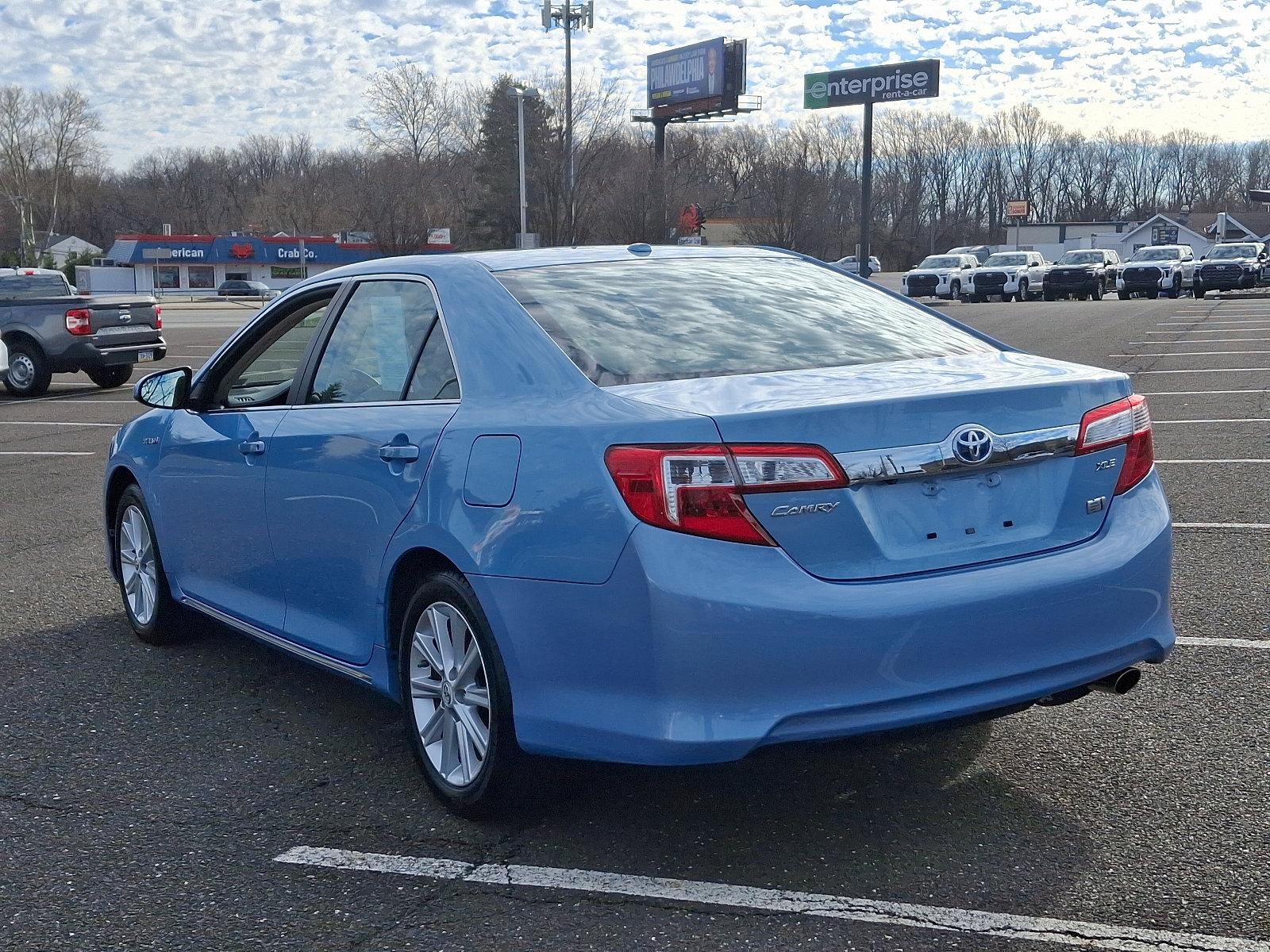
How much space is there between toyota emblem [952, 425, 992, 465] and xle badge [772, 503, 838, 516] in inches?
14.1

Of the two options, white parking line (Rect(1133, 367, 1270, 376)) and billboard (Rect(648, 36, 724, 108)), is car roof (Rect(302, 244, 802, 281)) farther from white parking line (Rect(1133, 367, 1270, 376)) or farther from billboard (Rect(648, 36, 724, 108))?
billboard (Rect(648, 36, 724, 108))

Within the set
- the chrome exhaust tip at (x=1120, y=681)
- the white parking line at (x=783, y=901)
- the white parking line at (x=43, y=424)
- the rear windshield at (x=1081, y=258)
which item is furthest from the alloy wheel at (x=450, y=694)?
the rear windshield at (x=1081, y=258)

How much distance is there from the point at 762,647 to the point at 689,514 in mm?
348

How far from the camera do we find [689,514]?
3.25 metres

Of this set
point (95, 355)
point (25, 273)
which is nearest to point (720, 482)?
point (95, 355)

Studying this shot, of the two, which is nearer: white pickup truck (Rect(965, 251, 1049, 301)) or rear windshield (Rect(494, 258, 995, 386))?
rear windshield (Rect(494, 258, 995, 386))

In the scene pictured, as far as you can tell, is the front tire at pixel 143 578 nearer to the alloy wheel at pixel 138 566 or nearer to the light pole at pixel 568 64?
the alloy wheel at pixel 138 566

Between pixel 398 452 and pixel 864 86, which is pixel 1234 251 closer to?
pixel 864 86

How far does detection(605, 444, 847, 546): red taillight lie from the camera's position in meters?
3.25

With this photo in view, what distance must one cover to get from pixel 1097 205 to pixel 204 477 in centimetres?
15870

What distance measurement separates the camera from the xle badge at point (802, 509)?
3268 mm

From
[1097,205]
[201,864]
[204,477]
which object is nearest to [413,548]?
[201,864]

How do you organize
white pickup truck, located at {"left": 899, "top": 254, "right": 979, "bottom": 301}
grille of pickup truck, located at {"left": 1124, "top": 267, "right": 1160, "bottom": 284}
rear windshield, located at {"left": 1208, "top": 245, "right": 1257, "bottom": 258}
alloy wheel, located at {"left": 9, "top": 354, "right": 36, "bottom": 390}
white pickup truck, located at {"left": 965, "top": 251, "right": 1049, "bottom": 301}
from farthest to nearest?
white pickup truck, located at {"left": 899, "top": 254, "right": 979, "bottom": 301}, white pickup truck, located at {"left": 965, "top": 251, "right": 1049, "bottom": 301}, grille of pickup truck, located at {"left": 1124, "top": 267, "right": 1160, "bottom": 284}, rear windshield, located at {"left": 1208, "top": 245, "right": 1257, "bottom": 258}, alloy wheel, located at {"left": 9, "top": 354, "right": 36, "bottom": 390}

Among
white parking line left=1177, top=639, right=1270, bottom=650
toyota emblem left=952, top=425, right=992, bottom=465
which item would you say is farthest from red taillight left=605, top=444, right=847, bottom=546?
white parking line left=1177, top=639, right=1270, bottom=650
